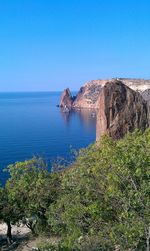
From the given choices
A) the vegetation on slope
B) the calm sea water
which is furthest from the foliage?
the calm sea water

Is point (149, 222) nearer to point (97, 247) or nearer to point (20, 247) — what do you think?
point (97, 247)

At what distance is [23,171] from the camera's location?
35.5m

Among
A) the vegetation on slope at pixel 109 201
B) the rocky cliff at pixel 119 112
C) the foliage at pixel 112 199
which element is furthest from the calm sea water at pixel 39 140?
the foliage at pixel 112 199

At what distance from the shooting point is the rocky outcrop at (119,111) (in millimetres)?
74188

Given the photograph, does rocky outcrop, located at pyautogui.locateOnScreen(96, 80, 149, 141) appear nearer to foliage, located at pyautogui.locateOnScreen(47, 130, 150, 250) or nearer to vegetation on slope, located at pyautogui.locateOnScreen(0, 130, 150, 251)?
vegetation on slope, located at pyautogui.locateOnScreen(0, 130, 150, 251)

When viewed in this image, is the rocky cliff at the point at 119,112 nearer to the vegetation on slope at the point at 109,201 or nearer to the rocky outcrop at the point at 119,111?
the rocky outcrop at the point at 119,111

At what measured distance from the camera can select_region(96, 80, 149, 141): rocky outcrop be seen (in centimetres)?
7419

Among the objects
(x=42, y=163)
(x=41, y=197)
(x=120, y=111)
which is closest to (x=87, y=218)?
(x=41, y=197)

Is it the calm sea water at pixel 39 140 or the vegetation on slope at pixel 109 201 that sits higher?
the vegetation on slope at pixel 109 201

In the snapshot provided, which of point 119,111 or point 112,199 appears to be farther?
point 119,111

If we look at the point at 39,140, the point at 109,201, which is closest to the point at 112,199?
the point at 109,201

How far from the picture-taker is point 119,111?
75.8 metres

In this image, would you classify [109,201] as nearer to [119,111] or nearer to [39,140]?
[119,111]

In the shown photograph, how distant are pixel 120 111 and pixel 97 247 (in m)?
57.7
